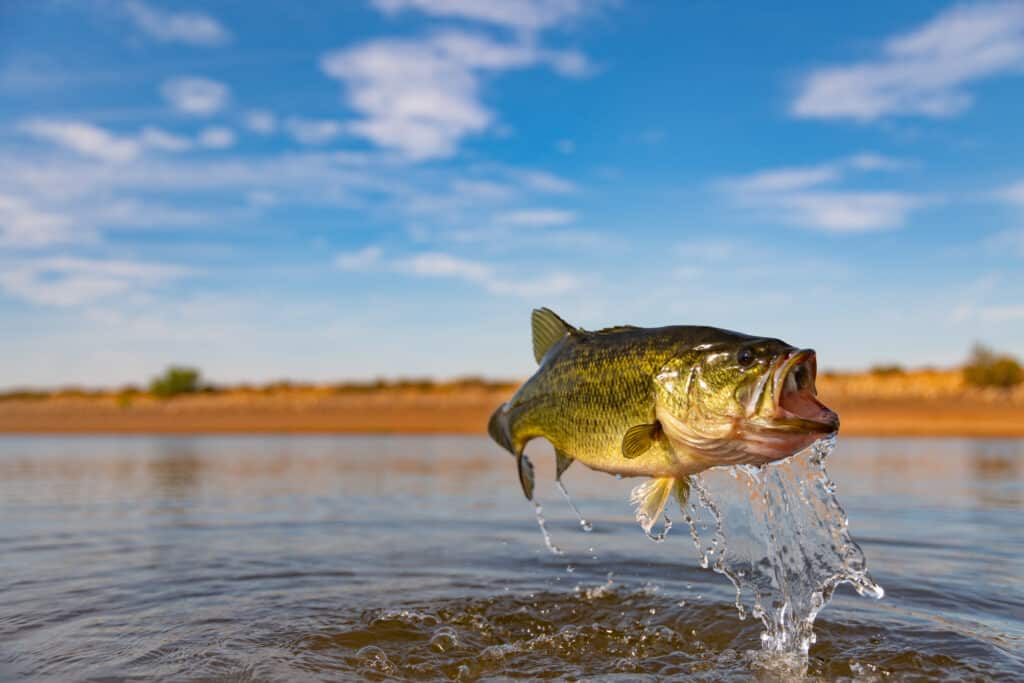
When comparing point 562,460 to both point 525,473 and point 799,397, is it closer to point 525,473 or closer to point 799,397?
point 525,473

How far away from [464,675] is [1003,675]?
3.03 m

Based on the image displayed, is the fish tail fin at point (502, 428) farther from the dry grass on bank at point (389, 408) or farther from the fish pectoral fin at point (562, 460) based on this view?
the dry grass on bank at point (389, 408)

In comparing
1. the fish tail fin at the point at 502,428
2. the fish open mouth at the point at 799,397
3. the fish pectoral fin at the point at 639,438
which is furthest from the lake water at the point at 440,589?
the fish open mouth at the point at 799,397

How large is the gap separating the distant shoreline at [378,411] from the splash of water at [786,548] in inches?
774

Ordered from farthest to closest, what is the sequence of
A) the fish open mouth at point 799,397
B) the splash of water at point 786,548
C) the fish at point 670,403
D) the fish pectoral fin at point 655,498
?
the splash of water at point 786,548 → the fish pectoral fin at point 655,498 → the fish at point 670,403 → the fish open mouth at point 799,397

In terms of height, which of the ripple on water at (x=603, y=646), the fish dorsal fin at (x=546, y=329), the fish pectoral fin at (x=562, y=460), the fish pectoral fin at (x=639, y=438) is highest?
the fish dorsal fin at (x=546, y=329)

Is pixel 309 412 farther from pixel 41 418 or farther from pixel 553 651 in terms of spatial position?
pixel 553 651

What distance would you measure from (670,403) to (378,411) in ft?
101

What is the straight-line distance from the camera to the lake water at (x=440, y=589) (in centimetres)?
512

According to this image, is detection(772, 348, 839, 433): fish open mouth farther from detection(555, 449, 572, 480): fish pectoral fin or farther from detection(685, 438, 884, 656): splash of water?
detection(685, 438, 884, 656): splash of water

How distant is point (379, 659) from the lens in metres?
5.18

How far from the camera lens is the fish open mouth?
11.7ft

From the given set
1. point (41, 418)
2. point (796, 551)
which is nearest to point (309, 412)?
point (41, 418)

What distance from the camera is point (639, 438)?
159 inches
